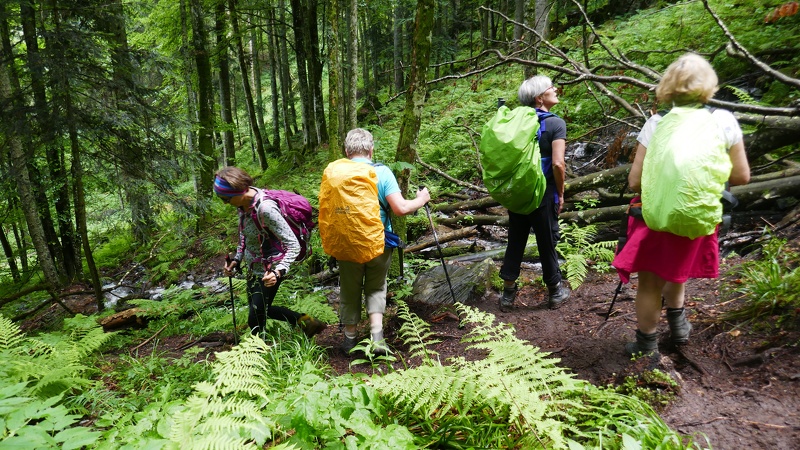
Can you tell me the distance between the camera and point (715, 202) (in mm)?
2303

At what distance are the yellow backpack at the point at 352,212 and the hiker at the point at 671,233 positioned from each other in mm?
1913

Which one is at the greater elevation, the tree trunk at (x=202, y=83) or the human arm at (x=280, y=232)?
the tree trunk at (x=202, y=83)

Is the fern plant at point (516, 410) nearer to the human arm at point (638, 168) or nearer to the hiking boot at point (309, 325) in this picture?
the human arm at point (638, 168)

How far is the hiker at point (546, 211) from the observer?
3.89m

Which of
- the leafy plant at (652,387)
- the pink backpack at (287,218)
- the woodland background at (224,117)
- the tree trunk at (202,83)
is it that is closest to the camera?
the leafy plant at (652,387)

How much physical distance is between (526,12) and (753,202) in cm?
1030

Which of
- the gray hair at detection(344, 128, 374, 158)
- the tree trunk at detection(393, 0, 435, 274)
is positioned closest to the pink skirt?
Answer: the gray hair at detection(344, 128, 374, 158)

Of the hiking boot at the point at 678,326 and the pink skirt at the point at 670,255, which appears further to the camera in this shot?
the hiking boot at the point at 678,326

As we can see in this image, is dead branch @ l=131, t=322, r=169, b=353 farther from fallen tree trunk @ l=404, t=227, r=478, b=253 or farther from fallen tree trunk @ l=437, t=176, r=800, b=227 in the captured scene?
fallen tree trunk @ l=437, t=176, r=800, b=227

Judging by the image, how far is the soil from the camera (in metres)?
2.29

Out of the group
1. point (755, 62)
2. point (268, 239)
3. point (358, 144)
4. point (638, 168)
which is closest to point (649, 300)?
point (638, 168)

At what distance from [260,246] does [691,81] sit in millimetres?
3678

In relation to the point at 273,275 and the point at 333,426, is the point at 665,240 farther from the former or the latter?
the point at 273,275

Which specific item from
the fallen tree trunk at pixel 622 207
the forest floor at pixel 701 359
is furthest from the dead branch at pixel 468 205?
the forest floor at pixel 701 359
